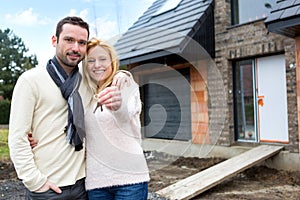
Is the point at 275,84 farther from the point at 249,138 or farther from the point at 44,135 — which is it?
the point at 44,135

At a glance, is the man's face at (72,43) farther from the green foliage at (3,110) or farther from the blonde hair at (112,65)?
the green foliage at (3,110)

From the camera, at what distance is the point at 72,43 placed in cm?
114

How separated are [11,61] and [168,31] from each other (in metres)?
19.4

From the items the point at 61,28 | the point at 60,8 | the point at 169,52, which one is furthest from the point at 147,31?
the point at 61,28

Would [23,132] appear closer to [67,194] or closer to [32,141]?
[32,141]

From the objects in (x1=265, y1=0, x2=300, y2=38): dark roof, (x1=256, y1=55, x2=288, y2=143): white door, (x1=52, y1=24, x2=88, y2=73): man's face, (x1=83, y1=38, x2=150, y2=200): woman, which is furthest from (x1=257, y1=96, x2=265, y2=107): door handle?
(x1=52, y1=24, x2=88, y2=73): man's face

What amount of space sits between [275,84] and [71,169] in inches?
191

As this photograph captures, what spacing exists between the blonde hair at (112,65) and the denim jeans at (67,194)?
42 centimetres

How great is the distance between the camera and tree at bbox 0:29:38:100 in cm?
1928

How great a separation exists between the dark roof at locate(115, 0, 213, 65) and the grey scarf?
3.30 m

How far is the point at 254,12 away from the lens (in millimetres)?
5656

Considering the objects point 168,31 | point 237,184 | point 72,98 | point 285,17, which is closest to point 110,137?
point 72,98

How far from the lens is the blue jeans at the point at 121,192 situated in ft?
4.13

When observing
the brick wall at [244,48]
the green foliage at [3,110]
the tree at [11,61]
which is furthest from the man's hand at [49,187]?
the tree at [11,61]
